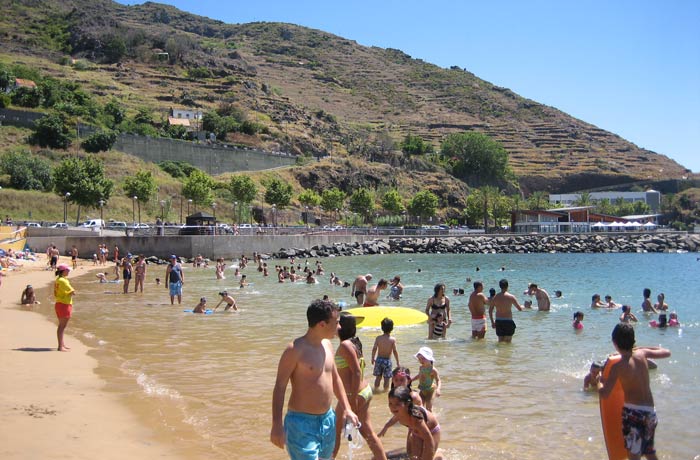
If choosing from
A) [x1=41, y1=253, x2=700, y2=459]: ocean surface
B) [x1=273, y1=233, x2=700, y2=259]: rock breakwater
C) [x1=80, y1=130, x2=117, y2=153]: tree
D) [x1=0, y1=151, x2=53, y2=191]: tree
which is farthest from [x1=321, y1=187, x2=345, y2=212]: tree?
[x1=41, y1=253, x2=700, y2=459]: ocean surface

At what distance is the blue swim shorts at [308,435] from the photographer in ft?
15.3

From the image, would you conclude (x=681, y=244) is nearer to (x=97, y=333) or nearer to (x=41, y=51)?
(x=97, y=333)

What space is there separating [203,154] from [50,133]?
1887 cm

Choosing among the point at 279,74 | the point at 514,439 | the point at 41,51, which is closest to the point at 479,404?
the point at 514,439

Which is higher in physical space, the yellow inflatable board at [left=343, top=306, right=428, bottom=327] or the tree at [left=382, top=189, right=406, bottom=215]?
the tree at [left=382, top=189, right=406, bottom=215]

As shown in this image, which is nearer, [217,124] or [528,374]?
[528,374]

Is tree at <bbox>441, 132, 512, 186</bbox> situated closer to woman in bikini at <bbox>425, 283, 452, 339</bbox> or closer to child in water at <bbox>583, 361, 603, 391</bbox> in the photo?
woman in bikini at <bbox>425, 283, 452, 339</bbox>

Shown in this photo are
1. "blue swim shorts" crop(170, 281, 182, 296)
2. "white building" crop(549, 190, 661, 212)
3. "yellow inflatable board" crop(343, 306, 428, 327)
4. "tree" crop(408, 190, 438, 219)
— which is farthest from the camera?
"white building" crop(549, 190, 661, 212)

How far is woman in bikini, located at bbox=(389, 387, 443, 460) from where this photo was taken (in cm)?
559

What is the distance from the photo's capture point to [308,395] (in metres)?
4.74

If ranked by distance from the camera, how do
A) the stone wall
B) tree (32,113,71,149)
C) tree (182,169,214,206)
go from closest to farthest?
tree (182,169,214,206)
tree (32,113,71,149)
the stone wall

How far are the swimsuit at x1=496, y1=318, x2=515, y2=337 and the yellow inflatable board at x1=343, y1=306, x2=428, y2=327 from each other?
282cm

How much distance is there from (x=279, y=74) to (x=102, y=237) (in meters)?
164

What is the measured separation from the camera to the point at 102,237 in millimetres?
42312
